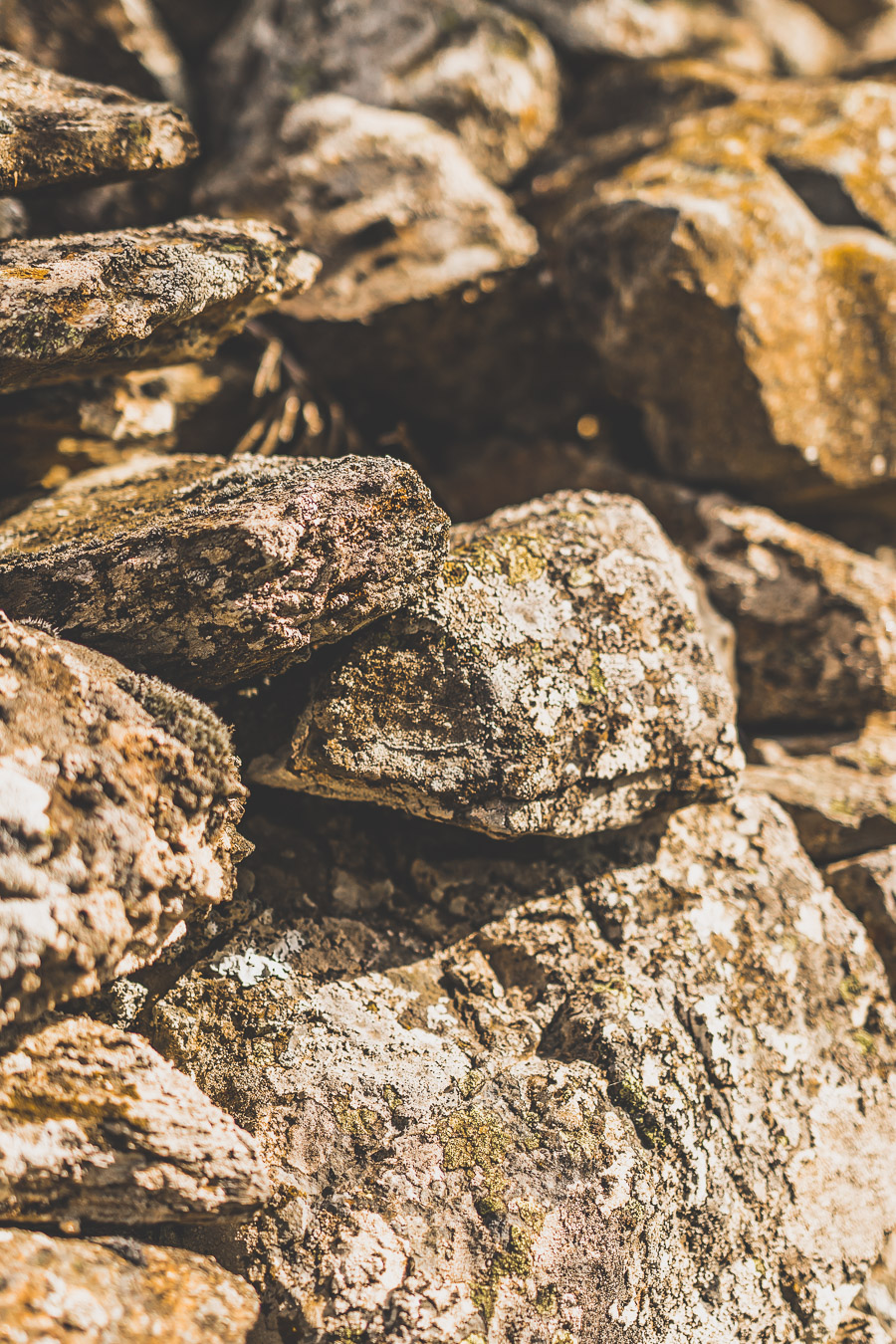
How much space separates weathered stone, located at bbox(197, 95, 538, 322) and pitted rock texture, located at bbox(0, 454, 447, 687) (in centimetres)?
269

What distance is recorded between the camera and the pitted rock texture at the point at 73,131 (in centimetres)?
293

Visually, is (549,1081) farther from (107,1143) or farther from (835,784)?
(835,784)

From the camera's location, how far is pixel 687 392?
15.1 feet

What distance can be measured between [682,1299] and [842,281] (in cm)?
523

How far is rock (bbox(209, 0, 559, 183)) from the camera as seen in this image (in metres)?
5.44

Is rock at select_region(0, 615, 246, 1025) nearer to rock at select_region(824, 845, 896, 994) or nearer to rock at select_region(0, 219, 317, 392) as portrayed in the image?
rock at select_region(0, 219, 317, 392)

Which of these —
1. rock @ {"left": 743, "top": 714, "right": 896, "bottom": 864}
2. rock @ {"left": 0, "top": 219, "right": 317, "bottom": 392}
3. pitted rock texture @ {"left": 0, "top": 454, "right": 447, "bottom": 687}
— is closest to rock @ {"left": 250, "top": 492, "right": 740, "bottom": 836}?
pitted rock texture @ {"left": 0, "top": 454, "right": 447, "bottom": 687}

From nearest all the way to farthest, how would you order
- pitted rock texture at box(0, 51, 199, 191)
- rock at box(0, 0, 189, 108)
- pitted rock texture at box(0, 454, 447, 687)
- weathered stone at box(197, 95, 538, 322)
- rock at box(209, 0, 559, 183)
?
pitted rock texture at box(0, 454, 447, 687)
pitted rock texture at box(0, 51, 199, 191)
rock at box(0, 0, 189, 108)
weathered stone at box(197, 95, 538, 322)
rock at box(209, 0, 559, 183)

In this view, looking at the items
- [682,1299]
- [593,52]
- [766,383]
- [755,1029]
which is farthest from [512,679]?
[593,52]

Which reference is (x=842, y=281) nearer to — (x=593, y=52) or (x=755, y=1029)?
(x=593, y=52)

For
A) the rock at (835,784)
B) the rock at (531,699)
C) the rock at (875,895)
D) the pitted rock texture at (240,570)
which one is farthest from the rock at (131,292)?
the rock at (875,895)

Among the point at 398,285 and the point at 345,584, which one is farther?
the point at 398,285

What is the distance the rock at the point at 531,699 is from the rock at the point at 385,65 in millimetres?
4137

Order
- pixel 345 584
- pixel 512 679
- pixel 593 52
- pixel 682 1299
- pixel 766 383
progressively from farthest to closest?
1. pixel 593 52
2. pixel 766 383
3. pixel 512 679
4. pixel 345 584
5. pixel 682 1299
